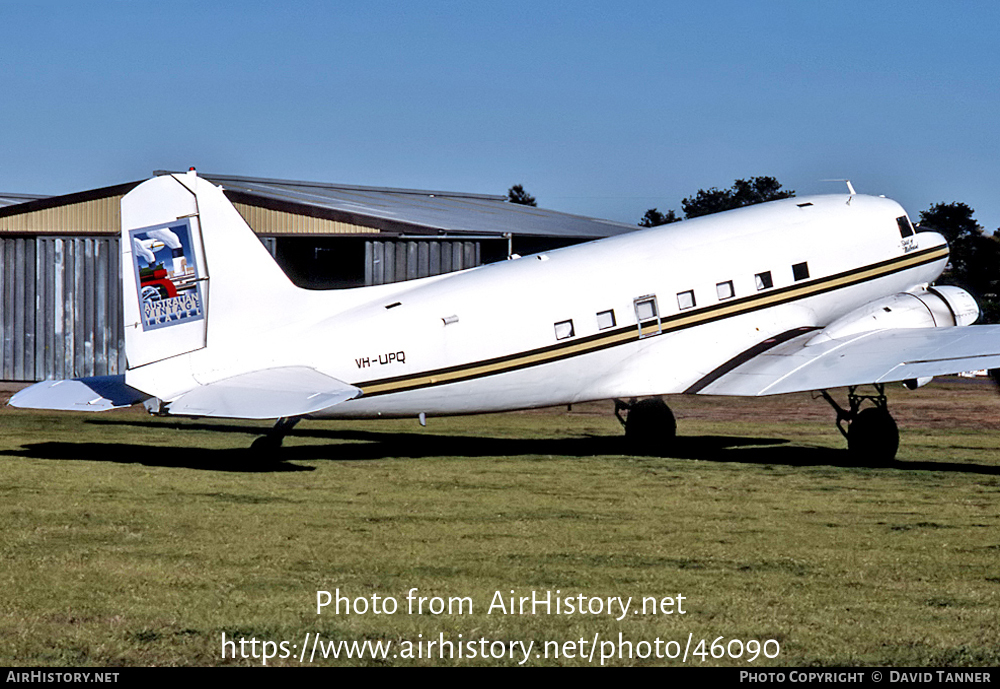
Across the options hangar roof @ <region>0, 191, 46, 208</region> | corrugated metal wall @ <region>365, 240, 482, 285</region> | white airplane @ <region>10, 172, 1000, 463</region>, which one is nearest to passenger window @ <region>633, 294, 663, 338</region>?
white airplane @ <region>10, 172, 1000, 463</region>

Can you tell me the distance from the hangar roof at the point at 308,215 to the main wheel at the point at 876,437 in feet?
63.7

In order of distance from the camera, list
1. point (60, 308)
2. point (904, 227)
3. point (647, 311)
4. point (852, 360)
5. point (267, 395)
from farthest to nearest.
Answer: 1. point (60, 308)
2. point (904, 227)
3. point (647, 311)
4. point (852, 360)
5. point (267, 395)

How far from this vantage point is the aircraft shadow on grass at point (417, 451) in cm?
2075

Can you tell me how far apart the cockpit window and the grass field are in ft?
13.9

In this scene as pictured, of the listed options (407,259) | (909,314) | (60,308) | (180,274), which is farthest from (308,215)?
(909,314)

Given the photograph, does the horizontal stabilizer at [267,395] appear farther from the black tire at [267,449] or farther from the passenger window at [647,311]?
the passenger window at [647,311]

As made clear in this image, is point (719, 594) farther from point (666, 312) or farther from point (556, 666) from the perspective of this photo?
point (666, 312)

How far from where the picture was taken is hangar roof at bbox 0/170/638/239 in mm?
39438

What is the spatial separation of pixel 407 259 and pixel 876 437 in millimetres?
21250

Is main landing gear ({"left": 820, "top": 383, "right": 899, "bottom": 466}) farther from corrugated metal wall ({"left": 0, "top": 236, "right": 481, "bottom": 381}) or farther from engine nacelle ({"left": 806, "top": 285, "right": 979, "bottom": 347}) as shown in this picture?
corrugated metal wall ({"left": 0, "top": 236, "right": 481, "bottom": 381})

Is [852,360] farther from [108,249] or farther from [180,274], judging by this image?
[108,249]

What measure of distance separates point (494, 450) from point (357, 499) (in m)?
6.79

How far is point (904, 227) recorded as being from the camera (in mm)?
25031

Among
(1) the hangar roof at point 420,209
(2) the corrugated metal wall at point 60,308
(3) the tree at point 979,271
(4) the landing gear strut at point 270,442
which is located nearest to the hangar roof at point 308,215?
(1) the hangar roof at point 420,209
